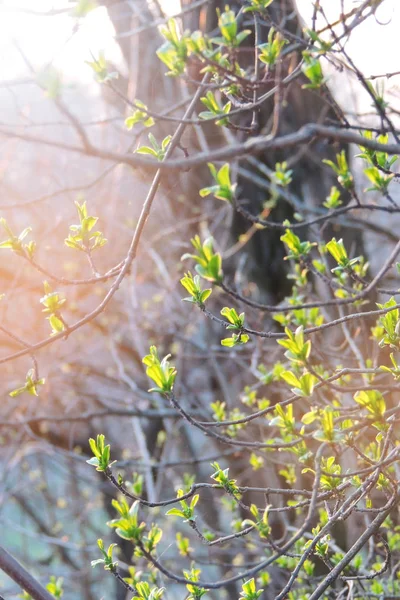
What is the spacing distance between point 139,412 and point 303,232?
65.9 inches

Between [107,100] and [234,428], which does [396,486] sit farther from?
[107,100]

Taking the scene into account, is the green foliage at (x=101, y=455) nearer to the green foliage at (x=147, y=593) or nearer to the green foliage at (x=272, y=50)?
the green foliage at (x=147, y=593)

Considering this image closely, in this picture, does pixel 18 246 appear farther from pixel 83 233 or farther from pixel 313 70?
pixel 313 70

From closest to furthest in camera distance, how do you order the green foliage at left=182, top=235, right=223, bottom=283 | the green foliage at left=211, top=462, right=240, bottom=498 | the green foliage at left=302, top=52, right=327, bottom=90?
the green foliage at left=182, top=235, right=223, bottom=283 → the green foliage at left=302, top=52, right=327, bottom=90 → the green foliage at left=211, top=462, right=240, bottom=498

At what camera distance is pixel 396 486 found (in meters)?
1.23

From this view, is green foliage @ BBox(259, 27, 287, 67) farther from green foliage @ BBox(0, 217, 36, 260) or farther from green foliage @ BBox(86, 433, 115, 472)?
green foliage @ BBox(86, 433, 115, 472)

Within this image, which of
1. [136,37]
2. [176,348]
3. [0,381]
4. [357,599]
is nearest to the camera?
[357,599]

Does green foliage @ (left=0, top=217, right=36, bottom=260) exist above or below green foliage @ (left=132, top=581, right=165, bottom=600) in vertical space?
above

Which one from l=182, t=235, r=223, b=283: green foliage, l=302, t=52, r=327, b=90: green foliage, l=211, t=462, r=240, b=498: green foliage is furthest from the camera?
l=211, t=462, r=240, b=498: green foliage

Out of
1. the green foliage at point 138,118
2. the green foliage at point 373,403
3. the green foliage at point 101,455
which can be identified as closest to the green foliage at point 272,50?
the green foliage at point 138,118

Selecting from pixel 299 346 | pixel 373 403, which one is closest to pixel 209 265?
pixel 299 346

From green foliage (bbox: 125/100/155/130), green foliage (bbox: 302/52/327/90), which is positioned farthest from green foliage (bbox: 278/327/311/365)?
green foliage (bbox: 125/100/155/130)

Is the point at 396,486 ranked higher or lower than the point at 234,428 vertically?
higher

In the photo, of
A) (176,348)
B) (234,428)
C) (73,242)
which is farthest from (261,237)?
(73,242)
